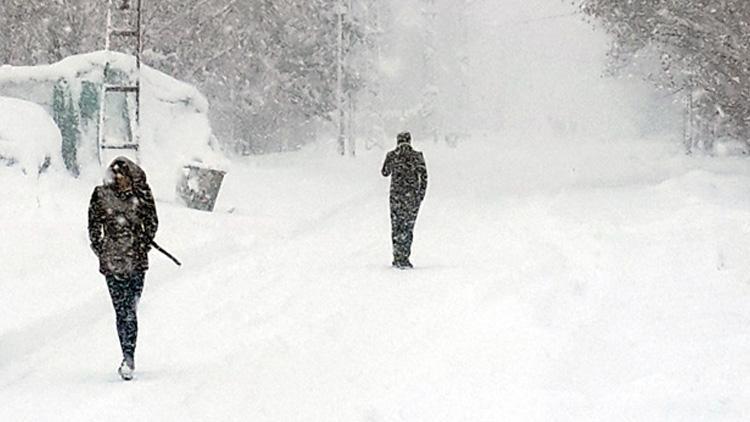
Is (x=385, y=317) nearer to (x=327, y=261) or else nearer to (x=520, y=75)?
(x=327, y=261)

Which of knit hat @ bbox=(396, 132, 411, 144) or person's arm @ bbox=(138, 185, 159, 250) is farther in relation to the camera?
knit hat @ bbox=(396, 132, 411, 144)

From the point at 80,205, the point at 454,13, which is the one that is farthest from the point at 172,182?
the point at 454,13

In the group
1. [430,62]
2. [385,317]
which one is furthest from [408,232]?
[430,62]

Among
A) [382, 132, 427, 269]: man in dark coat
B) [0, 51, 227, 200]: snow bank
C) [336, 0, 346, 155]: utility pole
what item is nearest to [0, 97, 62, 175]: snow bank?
[0, 51, 227, 200]: snow bank

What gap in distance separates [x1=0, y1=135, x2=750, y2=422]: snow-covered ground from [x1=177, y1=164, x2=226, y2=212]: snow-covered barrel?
45cm

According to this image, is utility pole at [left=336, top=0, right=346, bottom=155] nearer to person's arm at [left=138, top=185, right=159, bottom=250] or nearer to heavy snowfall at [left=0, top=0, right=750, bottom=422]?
heavy snowfall at [left=0, top=0, right=750, bottom=422]

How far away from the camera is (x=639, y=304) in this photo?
9914mm

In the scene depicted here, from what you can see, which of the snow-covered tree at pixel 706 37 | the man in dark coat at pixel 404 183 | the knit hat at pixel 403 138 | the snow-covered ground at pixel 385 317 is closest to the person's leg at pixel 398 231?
the man in dark coat at pixel 404 183

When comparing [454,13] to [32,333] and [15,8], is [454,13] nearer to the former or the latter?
[15,8]

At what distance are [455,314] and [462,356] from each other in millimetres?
1774

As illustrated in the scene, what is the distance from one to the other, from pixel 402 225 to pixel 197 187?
706 centimetres

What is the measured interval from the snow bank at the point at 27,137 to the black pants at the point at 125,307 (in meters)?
8.45

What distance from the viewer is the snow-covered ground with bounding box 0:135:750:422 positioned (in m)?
7.00

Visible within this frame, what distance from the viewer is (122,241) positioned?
7867 millimetres
